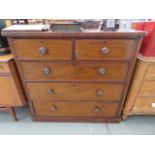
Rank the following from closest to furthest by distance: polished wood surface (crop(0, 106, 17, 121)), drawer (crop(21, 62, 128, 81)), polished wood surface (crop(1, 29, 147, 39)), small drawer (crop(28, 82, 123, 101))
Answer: polished wood surface (crop(1, 29, 147, 39)) → drawer (crop(21, 62, 128, 81)) → small drawer (crop(28, 82, 123, 101)) → polished wood surface (crop(0, 106, 17, 121))

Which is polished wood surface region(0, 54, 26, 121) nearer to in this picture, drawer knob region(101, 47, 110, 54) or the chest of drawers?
the chest of drawers

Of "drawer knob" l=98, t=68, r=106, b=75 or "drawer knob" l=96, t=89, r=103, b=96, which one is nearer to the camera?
"drawer knob" l=98, t=68, r=106, b=75

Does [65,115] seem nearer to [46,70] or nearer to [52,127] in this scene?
[52,127]

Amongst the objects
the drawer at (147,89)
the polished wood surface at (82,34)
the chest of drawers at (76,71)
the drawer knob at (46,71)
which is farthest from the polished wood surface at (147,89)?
the drawer knob at (46,71)

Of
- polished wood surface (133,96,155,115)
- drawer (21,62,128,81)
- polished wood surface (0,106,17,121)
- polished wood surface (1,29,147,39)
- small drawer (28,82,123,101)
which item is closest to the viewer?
polished wood surface (1,29,147,39)

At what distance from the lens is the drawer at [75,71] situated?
1.09 m

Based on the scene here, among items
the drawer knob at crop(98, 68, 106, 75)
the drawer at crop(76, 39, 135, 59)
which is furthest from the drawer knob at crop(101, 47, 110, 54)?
the drawer knob at crop(98, 68, 106, 75)

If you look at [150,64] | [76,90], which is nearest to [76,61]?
[76,90]

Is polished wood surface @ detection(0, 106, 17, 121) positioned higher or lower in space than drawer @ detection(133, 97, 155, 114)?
lower

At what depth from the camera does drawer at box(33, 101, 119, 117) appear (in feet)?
4.37

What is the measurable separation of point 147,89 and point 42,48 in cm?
95

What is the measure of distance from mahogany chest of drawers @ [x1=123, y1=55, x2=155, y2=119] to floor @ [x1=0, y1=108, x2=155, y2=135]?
14 centimetres

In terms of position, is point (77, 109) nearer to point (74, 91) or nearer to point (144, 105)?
point (74, 91)
